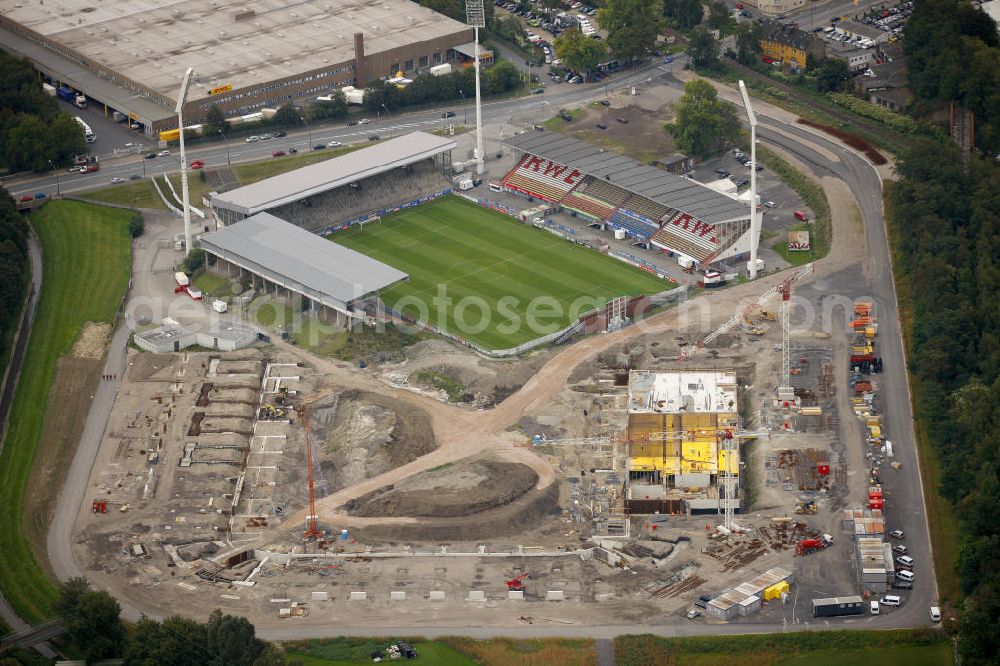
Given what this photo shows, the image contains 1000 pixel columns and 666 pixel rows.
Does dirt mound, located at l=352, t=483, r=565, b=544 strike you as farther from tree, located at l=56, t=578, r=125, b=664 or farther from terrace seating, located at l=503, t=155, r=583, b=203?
terrace seating, located at l=503, t=155, r=583, b=203

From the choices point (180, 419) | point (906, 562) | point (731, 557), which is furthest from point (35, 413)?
point (906, 562)

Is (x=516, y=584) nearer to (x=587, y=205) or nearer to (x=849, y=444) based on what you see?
(x=849, y=444)

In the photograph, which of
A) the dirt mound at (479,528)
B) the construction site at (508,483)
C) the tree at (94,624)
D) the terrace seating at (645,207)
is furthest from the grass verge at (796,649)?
the terrace seating at (645,207)

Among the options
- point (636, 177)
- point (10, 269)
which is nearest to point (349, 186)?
point (636, 177)

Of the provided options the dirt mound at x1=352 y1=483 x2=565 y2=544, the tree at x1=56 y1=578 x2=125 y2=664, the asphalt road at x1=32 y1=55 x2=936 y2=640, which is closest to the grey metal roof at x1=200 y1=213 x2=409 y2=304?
the asphalt road at x1=32 y1=55 x2=936 y2=640

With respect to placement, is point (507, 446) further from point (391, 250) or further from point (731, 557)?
point (391, 250)
